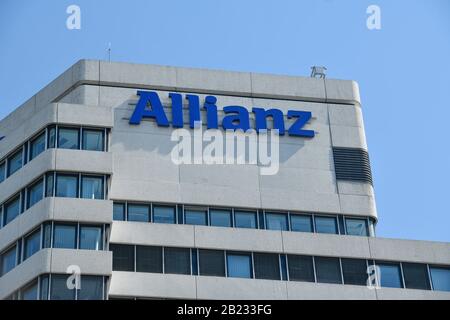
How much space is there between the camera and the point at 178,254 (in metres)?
59.5

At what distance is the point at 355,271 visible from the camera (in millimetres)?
61719

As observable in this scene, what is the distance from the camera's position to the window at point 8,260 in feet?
188

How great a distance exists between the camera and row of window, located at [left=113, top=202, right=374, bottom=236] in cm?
6106

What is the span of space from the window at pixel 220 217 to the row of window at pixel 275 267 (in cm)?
209

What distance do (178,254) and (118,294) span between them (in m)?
4.36

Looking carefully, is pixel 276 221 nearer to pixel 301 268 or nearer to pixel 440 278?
pixel 301 268

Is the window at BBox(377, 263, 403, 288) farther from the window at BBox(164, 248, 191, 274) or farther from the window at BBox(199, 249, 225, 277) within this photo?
the window at BBox(164, 248, 191, 274)

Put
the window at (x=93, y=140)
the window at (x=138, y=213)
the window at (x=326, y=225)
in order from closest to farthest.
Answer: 1. the window at (x=93, y=140)
2. the window at (x=138, y=213)
3. the window at (x=326, y=225)

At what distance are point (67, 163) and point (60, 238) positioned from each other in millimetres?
4436

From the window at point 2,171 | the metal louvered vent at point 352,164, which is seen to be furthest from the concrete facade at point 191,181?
the window at point 2,171

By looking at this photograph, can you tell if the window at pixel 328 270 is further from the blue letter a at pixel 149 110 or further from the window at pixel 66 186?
the window at pixel 66 186

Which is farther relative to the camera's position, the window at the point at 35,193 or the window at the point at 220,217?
the window at the point at 220,217

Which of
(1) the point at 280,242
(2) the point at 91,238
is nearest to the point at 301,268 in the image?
(1) the point at 280,242
